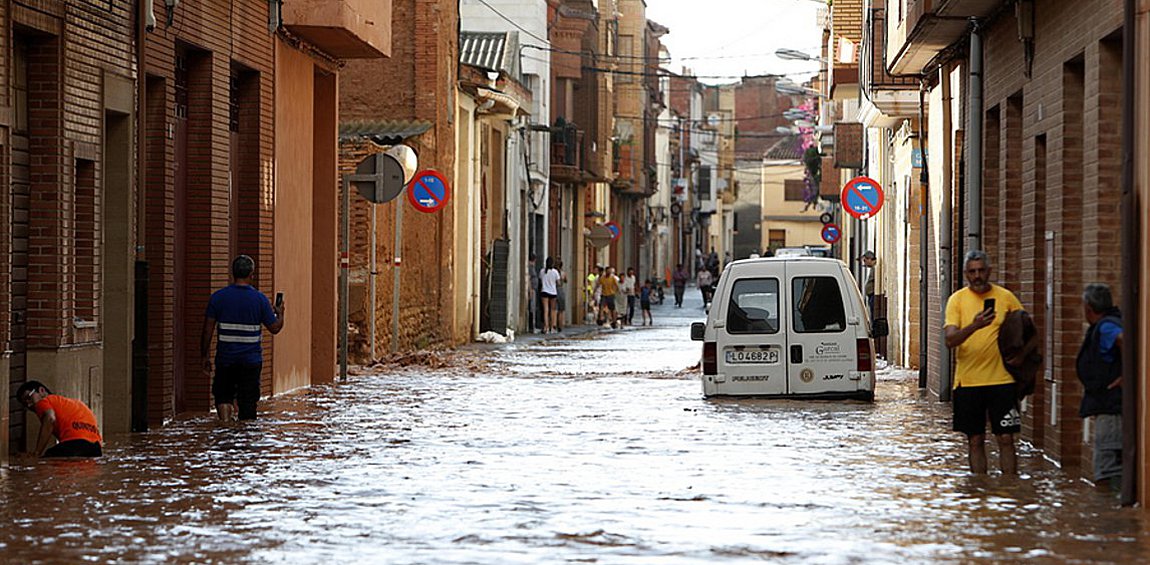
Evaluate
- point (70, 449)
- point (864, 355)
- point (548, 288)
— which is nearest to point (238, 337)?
point (70, 449)

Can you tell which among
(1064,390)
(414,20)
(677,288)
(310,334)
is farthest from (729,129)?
(1064,390)

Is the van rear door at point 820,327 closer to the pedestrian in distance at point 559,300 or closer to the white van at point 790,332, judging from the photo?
the white van at point 790,332

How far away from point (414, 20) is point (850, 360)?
1807 cm

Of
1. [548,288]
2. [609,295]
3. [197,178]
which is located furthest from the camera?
[609,295]

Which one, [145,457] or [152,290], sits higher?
[152,290]

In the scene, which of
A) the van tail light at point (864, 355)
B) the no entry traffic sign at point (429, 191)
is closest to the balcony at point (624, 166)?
the no entry traffic sign at point (429, 191)

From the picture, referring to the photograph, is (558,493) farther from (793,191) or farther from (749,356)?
(793,191)

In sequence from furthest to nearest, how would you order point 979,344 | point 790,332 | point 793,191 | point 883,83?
point 793,191
point 883,83
point 790,332
point 979,344

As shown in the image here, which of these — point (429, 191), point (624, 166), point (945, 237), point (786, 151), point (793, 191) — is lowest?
point (945, 237)

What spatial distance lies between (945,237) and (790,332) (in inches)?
90.9

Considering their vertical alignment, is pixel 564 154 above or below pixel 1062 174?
above

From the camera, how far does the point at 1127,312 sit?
1239 centimetres

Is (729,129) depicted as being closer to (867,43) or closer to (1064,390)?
(867,43)

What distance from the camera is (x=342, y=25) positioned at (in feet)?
77.9
